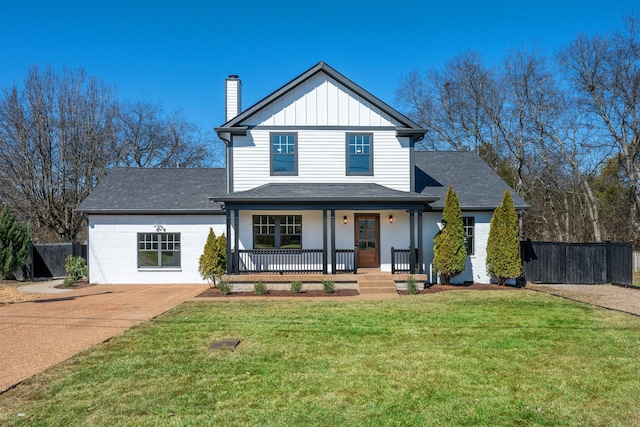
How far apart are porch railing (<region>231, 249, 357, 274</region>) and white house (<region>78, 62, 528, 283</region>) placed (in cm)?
3

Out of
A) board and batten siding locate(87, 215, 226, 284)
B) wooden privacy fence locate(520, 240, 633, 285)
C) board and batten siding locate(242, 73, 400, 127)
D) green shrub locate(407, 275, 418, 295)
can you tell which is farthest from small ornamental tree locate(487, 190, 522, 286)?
board and batten siding locate(87, 215, 226, 284)

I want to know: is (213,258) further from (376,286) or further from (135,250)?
(376,286)

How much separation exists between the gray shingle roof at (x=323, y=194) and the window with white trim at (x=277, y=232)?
1147mm

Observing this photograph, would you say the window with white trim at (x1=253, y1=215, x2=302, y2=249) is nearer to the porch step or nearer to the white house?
the white house

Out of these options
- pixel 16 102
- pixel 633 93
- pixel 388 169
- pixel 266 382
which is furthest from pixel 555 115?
pixel 16 102

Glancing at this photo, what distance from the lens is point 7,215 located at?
16.5 metres

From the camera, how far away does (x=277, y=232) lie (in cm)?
1470

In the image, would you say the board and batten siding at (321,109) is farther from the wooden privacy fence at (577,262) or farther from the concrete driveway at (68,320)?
the wooden privacy fence at (577,262)

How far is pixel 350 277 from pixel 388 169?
423cm

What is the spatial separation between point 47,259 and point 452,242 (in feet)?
55.9

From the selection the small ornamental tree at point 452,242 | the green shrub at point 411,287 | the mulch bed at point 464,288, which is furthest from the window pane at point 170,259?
the small ornamental tree at point 452,242

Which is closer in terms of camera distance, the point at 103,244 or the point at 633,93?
the point at 103,244

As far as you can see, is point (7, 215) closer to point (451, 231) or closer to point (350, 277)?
point (350, 277)

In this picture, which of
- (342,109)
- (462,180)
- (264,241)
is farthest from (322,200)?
(462,180)
